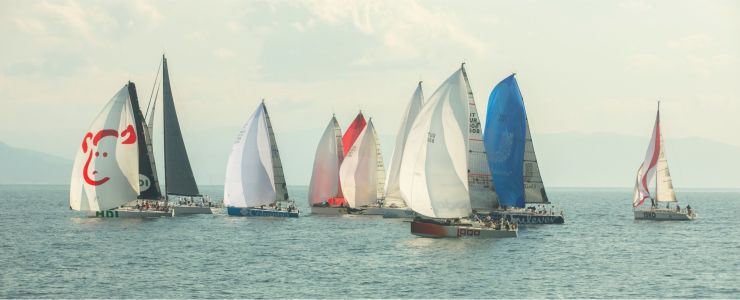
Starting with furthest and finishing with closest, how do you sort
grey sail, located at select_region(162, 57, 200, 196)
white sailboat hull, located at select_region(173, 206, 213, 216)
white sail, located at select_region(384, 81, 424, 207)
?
1. white sailboat hull, located at select_region(173, 206, 213, 216)
2. grey sail, located at select_region(162, 57, 200, 196)
3. white sail, located at select_region(384, 81, 424, 207)

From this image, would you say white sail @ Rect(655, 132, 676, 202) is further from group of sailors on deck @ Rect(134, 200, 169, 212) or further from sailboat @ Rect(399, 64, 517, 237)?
group of sailors on deck @ Rect(134, 200, 169, 212)

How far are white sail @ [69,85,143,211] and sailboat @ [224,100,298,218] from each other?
10.6 metres

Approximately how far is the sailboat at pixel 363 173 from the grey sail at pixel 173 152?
55.4 feet

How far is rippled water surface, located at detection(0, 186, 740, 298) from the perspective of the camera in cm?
5266

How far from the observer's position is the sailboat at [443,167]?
73375 mm

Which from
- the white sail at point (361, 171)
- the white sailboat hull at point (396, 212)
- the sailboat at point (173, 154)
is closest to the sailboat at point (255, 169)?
the sailboat at point (173, 154)

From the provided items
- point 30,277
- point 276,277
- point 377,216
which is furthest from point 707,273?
point 377,216

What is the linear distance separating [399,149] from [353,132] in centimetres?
1619

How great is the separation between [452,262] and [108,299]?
23190 mm

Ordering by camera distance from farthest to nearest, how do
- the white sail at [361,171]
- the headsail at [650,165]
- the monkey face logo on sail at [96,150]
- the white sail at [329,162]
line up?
the white sail at [329,162]
the white sail at [361,171]
the headsail at [650,165]
the monkey face logo on sail at [96,150]

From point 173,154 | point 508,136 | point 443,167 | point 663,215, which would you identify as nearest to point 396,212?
point 508,136

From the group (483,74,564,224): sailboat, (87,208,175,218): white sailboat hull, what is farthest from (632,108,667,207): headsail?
(87,208,175,218): white sailboat hull

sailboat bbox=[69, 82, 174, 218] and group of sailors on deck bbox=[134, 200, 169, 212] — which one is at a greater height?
sailboat bbox=[69, 82, 174, 218]

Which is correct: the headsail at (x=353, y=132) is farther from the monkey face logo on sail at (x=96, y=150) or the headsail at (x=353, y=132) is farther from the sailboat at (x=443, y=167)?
the sailboat at (x=443, y=167)
